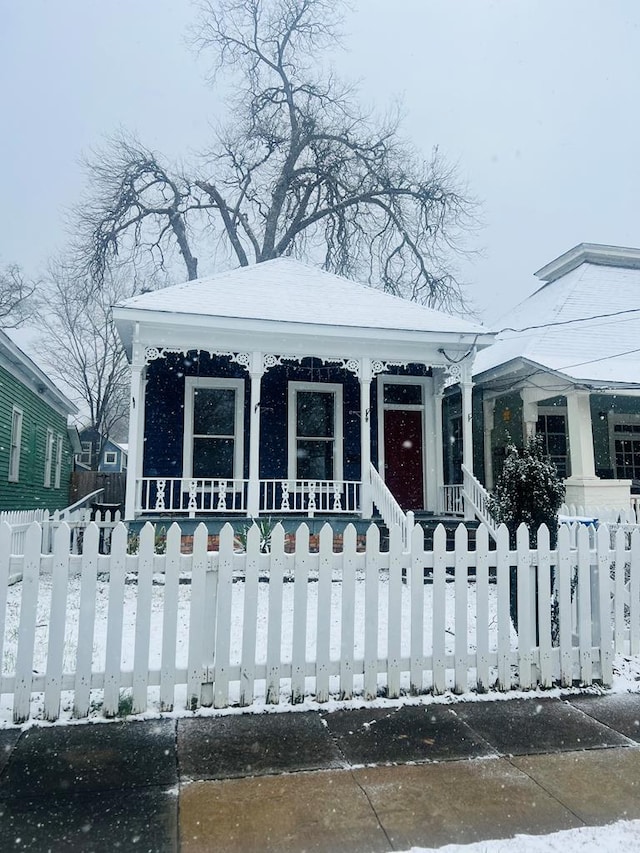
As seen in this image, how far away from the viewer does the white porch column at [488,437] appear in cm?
1377

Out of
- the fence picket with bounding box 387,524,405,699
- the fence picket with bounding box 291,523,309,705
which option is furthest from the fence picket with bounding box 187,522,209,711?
the fence picket with bounding box 387,524,405,699

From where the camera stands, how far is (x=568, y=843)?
104 inches

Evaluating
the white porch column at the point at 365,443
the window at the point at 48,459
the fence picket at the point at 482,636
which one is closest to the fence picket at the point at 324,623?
the fence picket at the point at 482,636

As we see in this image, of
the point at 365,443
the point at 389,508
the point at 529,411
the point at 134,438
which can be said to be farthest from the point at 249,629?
the point at 529,411

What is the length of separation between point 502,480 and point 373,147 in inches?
929

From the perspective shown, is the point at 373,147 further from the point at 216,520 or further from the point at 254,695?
the point at 254,695

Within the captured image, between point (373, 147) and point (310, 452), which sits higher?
point (373, 147)

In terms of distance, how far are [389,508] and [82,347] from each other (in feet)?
81.9

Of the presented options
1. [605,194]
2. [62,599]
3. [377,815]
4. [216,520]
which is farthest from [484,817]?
[605,194]

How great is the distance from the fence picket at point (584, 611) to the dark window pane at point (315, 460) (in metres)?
8.05

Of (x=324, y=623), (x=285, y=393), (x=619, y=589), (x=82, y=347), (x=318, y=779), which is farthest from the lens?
(x=82, y=347)

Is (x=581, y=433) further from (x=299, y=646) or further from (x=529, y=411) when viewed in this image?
(x=299, y=646)

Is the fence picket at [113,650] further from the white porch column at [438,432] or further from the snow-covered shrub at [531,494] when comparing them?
the white porch column at [438,432]

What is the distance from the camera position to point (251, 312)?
11133 mm
